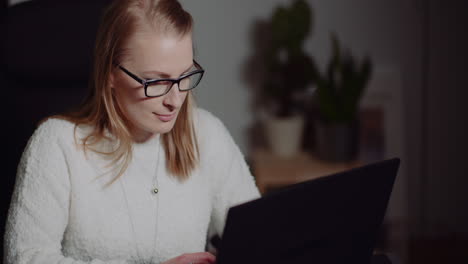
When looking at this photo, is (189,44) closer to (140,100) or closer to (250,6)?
(140,100)

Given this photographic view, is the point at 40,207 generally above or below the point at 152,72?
below

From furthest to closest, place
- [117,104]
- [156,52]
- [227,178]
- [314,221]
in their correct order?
[227,178]
[117,104]
[156,52]
[314,221]

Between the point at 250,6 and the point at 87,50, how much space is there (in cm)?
102

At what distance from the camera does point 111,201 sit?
110 centimetres

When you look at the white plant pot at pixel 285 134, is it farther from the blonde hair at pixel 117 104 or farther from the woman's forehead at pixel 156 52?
the woman's forehead at pixel 156 52

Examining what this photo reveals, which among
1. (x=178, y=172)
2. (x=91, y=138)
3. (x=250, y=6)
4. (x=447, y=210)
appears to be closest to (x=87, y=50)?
(x=91, y=138)

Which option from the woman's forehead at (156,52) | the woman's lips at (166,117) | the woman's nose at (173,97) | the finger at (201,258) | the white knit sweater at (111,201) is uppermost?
the woman's forehead at (156,52)

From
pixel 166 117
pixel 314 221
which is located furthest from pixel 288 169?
pixel 314 221

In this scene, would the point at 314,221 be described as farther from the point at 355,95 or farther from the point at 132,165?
the point at 355,95

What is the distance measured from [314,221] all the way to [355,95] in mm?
1253

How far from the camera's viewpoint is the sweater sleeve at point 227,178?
48.3 inches

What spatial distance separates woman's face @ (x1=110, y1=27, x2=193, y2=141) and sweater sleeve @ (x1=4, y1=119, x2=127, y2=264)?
0.60ft

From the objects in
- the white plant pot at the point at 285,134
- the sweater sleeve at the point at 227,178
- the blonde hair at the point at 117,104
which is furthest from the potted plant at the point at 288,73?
the blonde hair at the point at 117,104

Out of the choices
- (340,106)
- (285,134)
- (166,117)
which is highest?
(166,117)
